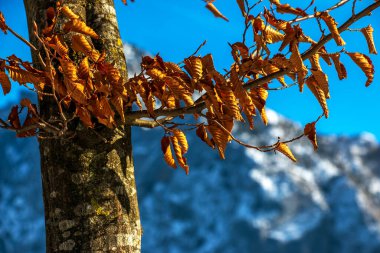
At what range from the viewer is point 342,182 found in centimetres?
18812

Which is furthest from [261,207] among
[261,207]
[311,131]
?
[311,131]

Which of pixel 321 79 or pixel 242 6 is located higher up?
pixel 242 6

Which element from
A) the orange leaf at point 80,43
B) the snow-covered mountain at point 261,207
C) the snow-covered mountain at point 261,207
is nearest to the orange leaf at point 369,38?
the orange leaf at point 80,43

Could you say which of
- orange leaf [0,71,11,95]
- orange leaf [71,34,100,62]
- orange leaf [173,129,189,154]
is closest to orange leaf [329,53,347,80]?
orange leaf [173,129,189,154]

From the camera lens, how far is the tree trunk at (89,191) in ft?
10.9

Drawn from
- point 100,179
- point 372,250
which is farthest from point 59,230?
point 372,250

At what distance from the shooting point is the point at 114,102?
3.20 m

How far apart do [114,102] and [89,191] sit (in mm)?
597

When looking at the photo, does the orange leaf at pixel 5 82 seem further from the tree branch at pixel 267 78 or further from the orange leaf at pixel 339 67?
the orange leaf at pixel 339 67

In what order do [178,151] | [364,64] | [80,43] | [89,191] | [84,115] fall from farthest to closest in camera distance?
[178,151] < [89,191] < [84,115] < [80,43] < [364,64]

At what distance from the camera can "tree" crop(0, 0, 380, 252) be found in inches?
117

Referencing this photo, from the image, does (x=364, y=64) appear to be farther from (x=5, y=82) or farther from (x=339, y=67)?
(x=5, y=82)

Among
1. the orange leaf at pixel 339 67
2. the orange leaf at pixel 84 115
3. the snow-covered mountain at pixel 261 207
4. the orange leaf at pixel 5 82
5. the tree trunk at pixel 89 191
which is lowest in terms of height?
the tree trunk at pixel 89 191

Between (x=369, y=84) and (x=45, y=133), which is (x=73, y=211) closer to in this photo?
(x=45, y=133)
